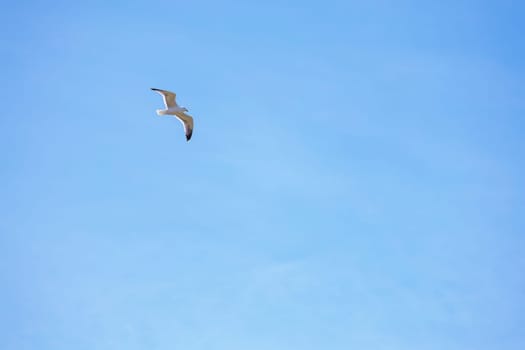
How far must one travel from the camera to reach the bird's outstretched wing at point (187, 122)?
71375 mm

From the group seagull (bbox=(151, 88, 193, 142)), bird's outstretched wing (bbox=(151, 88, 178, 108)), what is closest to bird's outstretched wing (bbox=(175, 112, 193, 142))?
seagull (bbox=(151, 88, 193, 142))

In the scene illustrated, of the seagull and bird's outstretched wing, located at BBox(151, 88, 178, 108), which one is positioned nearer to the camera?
bird's outstretched wing, located at BBox(151, 88, 178, 108)

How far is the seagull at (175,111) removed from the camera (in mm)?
70000

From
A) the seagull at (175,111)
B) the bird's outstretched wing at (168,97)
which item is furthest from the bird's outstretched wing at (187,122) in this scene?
the bird's outstretched wing at (168,97)

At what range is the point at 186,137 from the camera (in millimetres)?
71625

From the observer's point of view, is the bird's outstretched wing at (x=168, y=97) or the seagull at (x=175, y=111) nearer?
the bird's outstretched wing at (x=168, y=97)

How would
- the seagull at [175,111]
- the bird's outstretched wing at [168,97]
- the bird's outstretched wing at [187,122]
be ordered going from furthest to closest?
the bird's outstretched wing at [187,122], the seagull at [175,111], the bird's outstretched wing at [168,97]

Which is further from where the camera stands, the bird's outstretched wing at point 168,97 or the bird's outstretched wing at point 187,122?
the bird's outstretched wing at point 187,122

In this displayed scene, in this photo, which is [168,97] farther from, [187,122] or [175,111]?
[187,122]

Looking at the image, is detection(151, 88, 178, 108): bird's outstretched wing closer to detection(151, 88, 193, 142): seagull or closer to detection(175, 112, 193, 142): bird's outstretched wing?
detection(151, 88, 193, 142): seagull

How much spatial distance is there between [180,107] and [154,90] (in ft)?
5.78

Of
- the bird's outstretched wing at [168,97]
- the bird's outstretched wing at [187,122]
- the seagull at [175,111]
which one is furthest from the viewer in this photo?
the bird's outstretched wing at [187,122]

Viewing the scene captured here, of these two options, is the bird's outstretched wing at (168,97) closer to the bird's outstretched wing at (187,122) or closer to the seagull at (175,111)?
the seagull at (175,111)

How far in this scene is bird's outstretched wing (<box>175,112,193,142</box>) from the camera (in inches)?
2810
